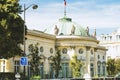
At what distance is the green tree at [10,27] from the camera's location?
50.2 metres

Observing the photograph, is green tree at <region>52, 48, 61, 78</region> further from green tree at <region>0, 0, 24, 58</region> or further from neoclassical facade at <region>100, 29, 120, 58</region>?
neoclassical facade at <region>100, 29, 120, 58</region>

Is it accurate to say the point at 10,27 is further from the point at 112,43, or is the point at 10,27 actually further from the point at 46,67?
the point at 112,43

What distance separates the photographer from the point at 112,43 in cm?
14125

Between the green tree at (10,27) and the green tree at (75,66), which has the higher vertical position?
the green tree at (10,27)

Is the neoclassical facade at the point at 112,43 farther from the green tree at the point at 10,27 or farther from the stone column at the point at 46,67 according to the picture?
the green tree at the point at 10,27

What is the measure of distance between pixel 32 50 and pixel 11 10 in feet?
84.3

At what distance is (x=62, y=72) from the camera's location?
3625 inches

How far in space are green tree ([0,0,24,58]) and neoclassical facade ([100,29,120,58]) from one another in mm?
88577

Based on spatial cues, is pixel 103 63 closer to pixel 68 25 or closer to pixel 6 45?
pixel 68 25

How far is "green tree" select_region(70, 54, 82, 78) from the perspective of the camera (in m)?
88.2

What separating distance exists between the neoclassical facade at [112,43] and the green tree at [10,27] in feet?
291

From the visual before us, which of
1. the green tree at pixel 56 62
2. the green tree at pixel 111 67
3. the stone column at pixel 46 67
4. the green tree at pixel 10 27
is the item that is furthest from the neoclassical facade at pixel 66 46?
the green tree at pixel 10 27

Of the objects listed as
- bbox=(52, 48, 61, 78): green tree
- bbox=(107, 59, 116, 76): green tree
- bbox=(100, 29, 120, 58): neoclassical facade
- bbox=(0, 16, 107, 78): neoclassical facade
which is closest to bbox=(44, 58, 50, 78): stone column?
bbox=(0, 16, 107, 78): neoclassical facade

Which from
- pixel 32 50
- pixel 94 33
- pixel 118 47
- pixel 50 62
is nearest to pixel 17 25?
pixel 32 50
